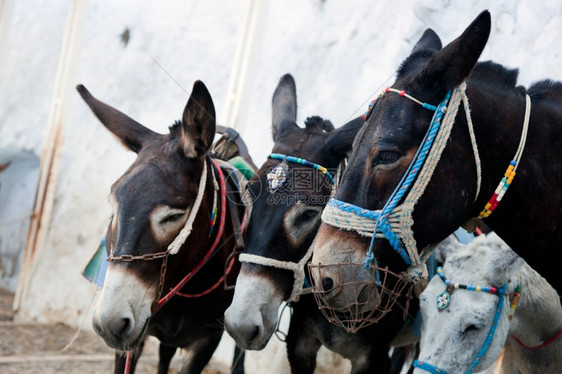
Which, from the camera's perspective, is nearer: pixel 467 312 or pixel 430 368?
pixel 430 368

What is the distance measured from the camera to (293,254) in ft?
9.00

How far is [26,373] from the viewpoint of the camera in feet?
14.6

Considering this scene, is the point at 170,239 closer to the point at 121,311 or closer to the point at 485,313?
the point at 121,311

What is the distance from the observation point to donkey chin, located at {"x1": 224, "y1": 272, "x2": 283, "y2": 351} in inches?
97.2

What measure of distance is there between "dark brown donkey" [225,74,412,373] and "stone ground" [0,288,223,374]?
6.56ft

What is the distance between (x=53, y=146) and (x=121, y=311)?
15.7 feet

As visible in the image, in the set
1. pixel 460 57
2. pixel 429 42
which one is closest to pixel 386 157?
pixel 460 57

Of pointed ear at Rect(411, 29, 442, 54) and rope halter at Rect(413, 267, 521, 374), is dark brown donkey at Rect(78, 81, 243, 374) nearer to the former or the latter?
pointed ear at Rect(411, 29, 442, 54)

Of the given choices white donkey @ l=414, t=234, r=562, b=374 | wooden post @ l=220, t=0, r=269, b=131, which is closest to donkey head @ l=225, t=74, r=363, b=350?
white donkey @ l=414, t=234, r=562, b=374

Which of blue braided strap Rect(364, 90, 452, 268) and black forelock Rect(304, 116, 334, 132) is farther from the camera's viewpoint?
black forelock Rect(304, 116, 334, 132)

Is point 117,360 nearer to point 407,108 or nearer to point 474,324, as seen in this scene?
point 474,324

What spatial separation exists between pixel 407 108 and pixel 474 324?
1.15m

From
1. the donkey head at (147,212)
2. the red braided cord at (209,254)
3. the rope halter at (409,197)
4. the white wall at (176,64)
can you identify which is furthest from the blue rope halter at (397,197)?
the white wall at (176,64)

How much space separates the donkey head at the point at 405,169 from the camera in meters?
1.65
